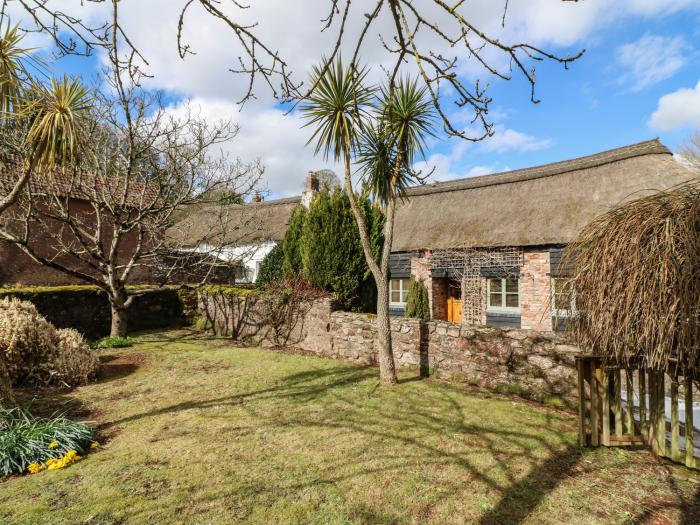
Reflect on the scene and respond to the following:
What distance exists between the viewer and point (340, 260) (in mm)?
11055

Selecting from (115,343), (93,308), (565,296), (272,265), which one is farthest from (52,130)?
(272,265)

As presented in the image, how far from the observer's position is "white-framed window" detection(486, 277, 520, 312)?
15469 millimetres

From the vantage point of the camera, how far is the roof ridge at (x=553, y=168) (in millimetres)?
15688

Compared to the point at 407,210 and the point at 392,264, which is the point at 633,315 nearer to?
the point at 392,264

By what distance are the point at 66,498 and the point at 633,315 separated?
19.2 ft

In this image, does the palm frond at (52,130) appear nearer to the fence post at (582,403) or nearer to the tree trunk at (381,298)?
the tree trunk at (381,298)

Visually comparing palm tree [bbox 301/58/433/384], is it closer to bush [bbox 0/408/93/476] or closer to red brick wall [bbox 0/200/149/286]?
bush [bbox 0/408/93/476]

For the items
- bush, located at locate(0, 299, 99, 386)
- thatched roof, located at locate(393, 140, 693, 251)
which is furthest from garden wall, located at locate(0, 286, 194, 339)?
thatched roof, located at locate(393, 140, 693, 251)

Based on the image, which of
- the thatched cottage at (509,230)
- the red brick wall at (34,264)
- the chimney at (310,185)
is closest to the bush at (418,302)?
the thatched cottage at (509,230)

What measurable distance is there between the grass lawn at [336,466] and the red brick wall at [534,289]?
8.71 m

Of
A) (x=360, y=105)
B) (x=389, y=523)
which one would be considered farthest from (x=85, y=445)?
(x=360, y=105)

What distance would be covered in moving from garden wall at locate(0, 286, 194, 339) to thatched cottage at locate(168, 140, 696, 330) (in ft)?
10.8

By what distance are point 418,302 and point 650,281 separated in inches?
479

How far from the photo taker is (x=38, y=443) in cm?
444
